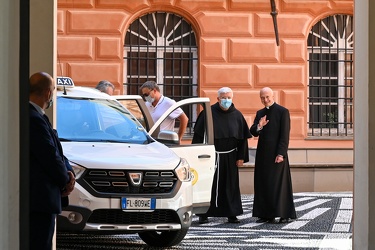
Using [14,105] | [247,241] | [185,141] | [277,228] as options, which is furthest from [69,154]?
[185,141]

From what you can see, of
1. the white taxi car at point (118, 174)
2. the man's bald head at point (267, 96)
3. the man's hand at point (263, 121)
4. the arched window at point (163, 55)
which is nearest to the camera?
the white taxi car at point (118, 174)

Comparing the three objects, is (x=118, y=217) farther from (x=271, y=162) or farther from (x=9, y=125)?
(x=9, y=125)

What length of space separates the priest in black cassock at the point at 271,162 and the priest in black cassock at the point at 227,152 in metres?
0.23

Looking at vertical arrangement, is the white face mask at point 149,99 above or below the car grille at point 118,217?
above

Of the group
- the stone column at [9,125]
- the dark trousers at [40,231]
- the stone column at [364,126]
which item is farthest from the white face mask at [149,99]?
the stone column at [9,125]

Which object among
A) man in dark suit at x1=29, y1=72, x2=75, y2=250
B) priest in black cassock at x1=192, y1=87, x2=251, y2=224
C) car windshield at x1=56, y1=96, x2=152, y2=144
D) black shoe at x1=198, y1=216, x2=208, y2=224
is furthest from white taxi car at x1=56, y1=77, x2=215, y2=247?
man in dark suit at x1=29, y1=72, x2=75, y2=250

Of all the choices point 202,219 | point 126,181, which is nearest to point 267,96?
point 202,219

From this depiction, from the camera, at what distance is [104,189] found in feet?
41.3

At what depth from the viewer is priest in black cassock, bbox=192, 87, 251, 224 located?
677 inches

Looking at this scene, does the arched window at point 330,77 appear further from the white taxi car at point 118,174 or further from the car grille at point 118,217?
the car grille at point 118,217

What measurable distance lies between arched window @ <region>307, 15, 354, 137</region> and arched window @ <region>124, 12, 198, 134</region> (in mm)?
2262

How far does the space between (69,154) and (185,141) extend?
35.3ft

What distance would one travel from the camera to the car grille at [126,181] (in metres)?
12.6

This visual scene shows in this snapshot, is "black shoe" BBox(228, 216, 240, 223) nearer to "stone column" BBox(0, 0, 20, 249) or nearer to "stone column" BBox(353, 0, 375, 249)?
"stone column" BBox(353, 0, 375, 249)
